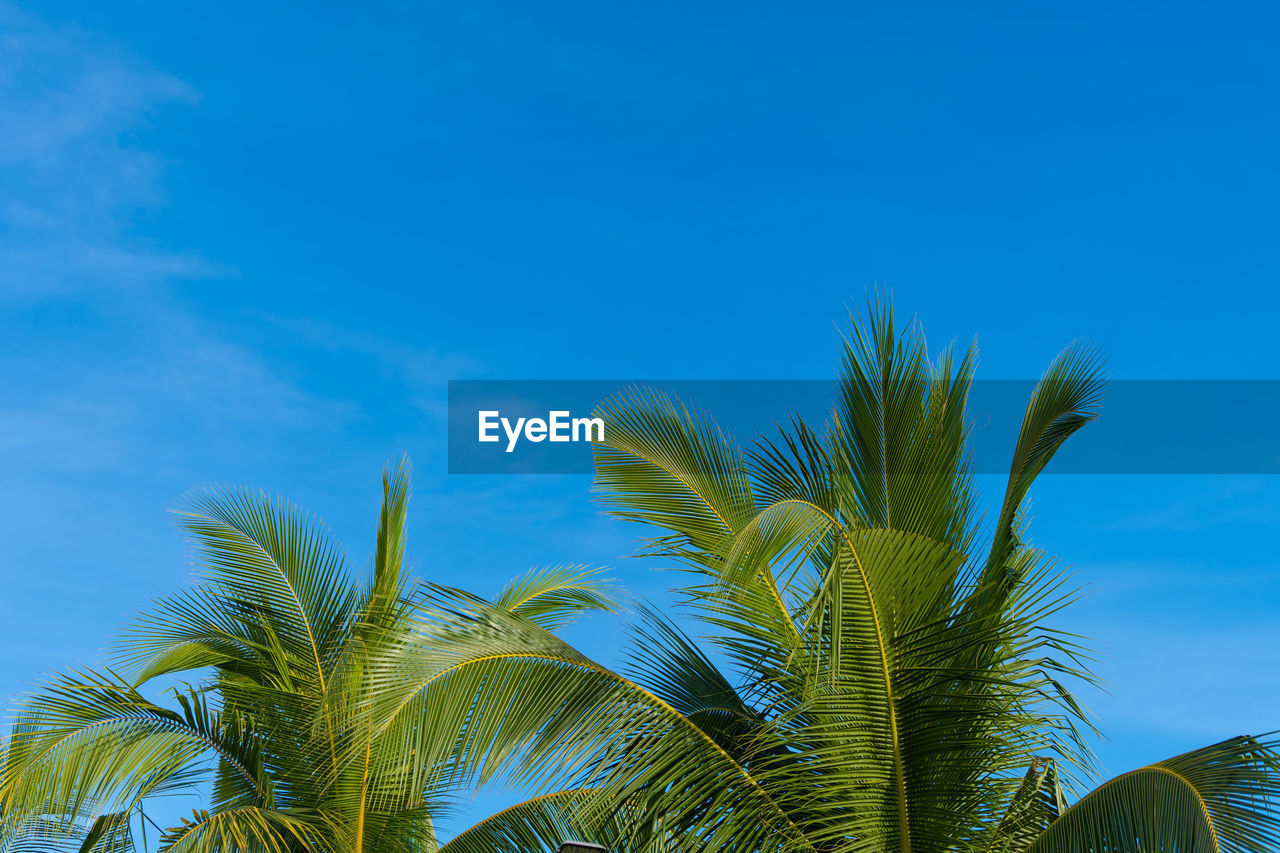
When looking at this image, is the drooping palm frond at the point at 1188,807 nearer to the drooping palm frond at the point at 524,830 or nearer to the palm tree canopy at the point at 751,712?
the palm tree canopy at the point at 751,712

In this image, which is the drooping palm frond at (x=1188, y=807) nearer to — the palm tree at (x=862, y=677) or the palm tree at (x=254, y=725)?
the palm tree at (x=862, y=677)

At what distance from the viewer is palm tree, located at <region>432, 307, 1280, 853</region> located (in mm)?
6895

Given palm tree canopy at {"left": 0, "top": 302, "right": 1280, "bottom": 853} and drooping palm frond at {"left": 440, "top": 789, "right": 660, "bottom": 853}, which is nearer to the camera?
palm tree canopy at {"left": 0, "top": 302, "right": 1280, "bottom": 853}

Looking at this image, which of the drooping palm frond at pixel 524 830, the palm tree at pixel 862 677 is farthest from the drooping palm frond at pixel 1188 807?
the drooping palm frond at pixel 524 830

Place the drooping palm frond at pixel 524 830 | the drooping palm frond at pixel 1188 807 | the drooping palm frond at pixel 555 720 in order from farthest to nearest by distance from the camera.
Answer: the drooping palm frond at pixel 524 830 < the drooping palm frond at pixel 555 720 < the drooping palm frond at pixel 1188 807

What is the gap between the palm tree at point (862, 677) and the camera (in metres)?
6.89

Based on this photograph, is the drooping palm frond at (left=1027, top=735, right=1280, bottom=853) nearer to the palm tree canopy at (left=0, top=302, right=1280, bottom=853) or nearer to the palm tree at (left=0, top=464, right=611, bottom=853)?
the palm tree canopy at (left=0, top=302, right=1280, bottom=853)

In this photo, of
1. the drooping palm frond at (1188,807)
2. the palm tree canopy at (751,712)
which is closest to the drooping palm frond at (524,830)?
the palm tree canopy at (751,712)

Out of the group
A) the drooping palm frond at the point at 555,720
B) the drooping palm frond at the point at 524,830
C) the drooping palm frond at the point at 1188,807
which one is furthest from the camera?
the drooping palm frond at the point at 524,830

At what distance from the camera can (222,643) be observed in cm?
1162

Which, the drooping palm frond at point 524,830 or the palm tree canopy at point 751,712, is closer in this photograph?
the palm tree canopy at point 751,712

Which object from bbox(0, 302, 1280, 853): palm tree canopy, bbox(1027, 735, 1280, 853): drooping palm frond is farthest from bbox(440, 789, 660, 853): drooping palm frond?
bbox(1027, 735, 1280, 853): drooping palm frond

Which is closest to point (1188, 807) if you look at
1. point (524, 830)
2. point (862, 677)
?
point (862, 677)

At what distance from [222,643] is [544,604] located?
3131mm
